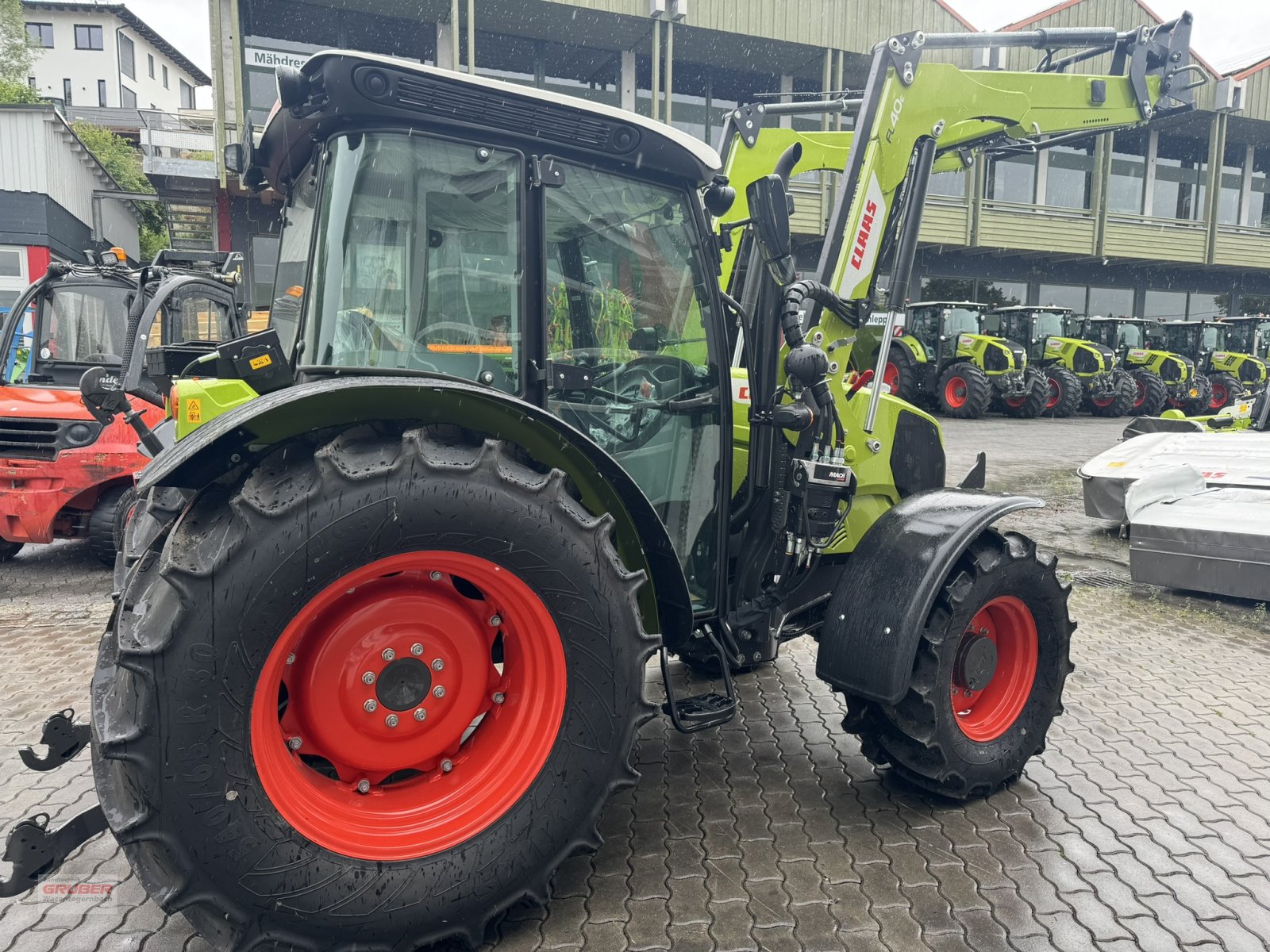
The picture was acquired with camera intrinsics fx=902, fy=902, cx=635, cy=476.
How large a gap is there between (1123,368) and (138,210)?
26542 millimetres

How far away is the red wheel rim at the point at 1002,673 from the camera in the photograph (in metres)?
3.26

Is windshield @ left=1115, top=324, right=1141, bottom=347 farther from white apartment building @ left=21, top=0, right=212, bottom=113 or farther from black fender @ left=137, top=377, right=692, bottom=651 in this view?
white apartment building @ left=21, top=0, right=212, bottom=113

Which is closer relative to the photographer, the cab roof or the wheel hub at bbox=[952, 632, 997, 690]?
the cab roof

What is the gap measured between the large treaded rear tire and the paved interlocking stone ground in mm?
336

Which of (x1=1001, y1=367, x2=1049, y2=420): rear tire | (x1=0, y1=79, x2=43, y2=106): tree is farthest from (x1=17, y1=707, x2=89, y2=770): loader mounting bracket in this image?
(x1=0, y1=79, x2=43, y2=106): tree

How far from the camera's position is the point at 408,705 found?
228cm

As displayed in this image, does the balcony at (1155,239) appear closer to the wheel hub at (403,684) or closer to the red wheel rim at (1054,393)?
the red wheel rim at (1054,393)

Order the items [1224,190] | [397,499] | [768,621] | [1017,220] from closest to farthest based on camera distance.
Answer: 1. [397,499]
2. [768,621]
3. [1017,220]
4. [1224,190]

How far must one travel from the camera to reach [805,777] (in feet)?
10.9

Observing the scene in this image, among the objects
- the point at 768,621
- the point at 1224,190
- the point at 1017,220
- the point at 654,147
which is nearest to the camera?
the point at 654,147

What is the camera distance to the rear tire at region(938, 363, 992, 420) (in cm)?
1844

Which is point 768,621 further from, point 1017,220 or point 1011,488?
point 1017,220

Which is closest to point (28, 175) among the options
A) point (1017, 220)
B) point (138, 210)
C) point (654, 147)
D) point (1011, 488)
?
point (138, 210)

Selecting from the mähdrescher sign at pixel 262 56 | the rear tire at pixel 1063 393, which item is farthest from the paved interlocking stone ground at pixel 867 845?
the rear tire at pixel 1063 393
